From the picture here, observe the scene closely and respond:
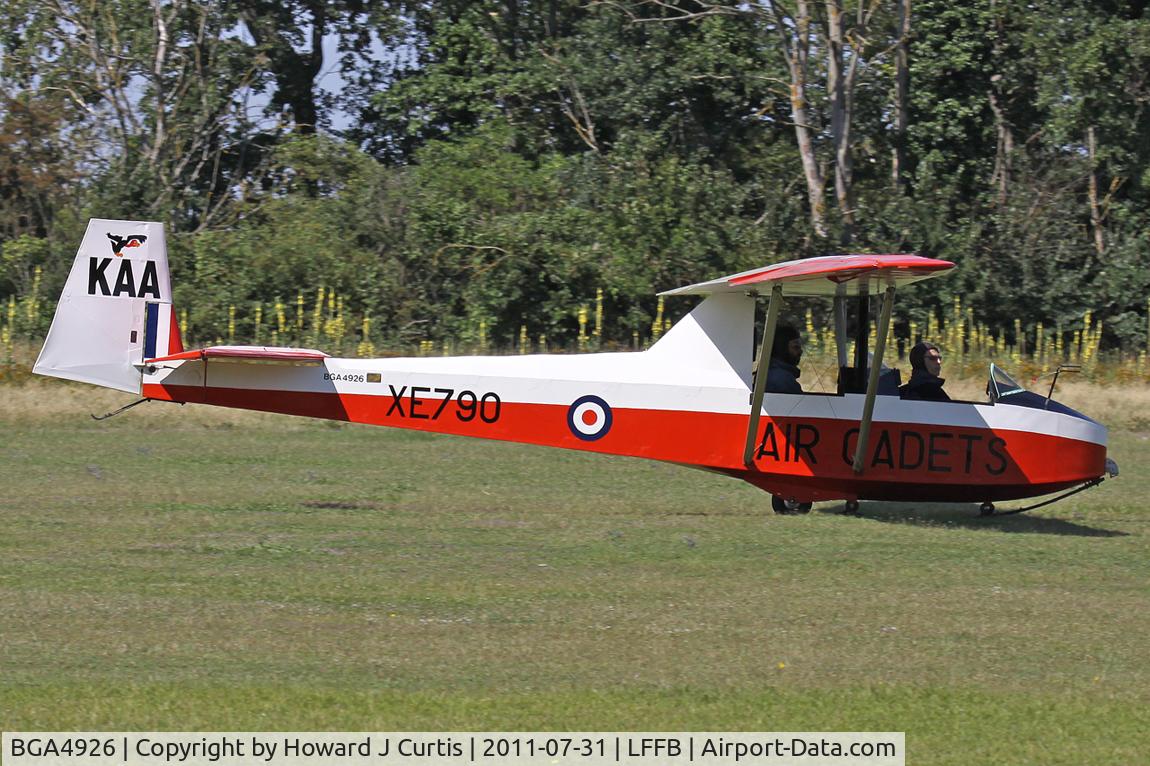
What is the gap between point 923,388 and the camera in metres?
11.7

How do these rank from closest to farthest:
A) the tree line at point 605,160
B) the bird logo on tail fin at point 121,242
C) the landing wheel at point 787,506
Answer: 1. the bird logo on tail fin at point 121,242
2. the landing wheel at point 787,506
3. the tree line at point 605,160

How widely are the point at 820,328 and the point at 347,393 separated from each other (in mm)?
13684

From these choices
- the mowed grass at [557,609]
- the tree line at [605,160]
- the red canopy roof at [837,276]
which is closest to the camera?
the mowed grass at [557,609]

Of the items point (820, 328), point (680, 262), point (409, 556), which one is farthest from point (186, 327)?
point (409, 556)

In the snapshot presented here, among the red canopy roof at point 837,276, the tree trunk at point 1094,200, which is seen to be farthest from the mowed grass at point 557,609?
the tree trunk at point 1094,200

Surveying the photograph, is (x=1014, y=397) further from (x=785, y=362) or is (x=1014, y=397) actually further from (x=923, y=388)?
(x=785, y=362)

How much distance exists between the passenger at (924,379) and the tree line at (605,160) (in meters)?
13.3

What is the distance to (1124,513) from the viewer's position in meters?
12.4

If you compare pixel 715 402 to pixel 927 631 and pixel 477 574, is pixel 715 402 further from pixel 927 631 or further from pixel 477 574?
pixel 927 631

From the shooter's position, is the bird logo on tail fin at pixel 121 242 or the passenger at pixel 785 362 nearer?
the bird logo on tail fin at pixel 121 242

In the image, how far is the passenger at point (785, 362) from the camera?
38.3 ft

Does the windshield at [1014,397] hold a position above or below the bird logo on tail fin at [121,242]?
below

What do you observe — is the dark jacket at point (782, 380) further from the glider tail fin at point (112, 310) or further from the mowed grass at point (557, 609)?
the glider tail fin at point (112, 310)

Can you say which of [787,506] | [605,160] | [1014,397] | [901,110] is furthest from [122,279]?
[901,110]
